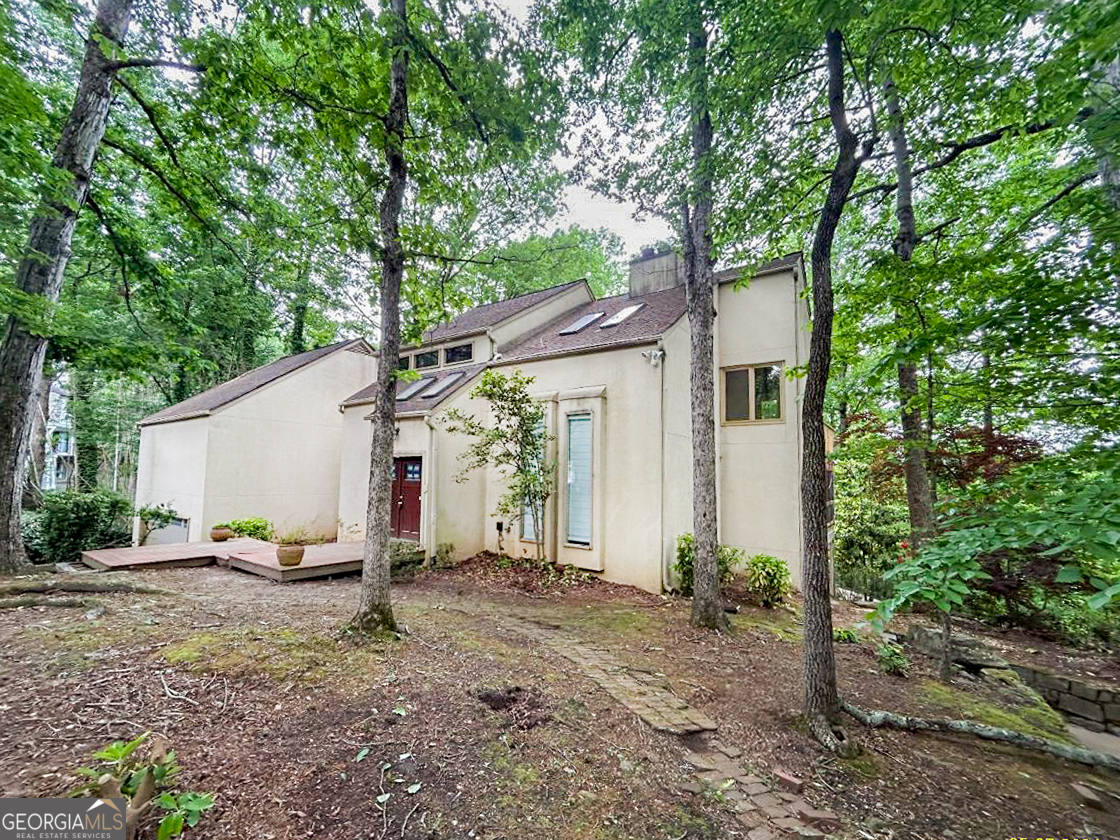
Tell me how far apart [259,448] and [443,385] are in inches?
249

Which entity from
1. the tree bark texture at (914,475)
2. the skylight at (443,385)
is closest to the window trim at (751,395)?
the tree bark texture at (914,475)

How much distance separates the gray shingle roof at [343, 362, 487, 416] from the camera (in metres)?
11.0

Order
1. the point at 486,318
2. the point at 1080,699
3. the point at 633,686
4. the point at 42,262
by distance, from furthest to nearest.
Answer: the point at 486,318 < the point at 42,262 < the point at 1080,699 < the point at 633,686

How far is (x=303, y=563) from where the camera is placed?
9.24m

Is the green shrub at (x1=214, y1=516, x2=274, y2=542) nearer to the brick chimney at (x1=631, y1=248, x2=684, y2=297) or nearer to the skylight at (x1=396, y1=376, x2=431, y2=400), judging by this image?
the skylight at (x1=396, y1=376, x2=431, y2=400)

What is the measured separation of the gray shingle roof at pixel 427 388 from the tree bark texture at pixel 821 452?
328 inches

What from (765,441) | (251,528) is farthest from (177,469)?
(765,441)

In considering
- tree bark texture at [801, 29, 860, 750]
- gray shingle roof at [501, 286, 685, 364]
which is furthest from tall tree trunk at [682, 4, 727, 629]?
tree bark texture at [801, 29, 860, 750]

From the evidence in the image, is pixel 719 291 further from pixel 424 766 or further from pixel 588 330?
pixel 424 766

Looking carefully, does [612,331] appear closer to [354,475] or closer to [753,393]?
[753,393]

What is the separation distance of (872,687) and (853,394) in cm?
354

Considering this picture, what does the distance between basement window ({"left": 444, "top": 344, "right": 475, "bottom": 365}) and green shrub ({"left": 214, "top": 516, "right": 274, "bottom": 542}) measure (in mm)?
6971

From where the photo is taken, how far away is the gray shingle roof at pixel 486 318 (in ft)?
43.1

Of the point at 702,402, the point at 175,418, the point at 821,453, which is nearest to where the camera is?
the point at 821,453
